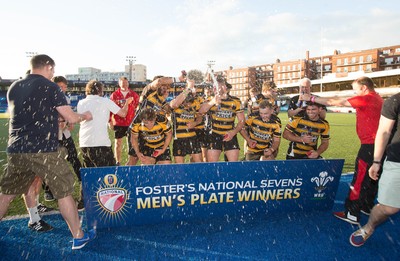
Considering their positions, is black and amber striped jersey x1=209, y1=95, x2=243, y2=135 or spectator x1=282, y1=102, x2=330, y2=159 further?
black and amber striped jersey x1=209, y1=95, x2=243, y2=135

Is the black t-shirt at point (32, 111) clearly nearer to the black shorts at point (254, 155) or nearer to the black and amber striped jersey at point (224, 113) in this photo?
the black and amber striped jersey at point (224, 113)

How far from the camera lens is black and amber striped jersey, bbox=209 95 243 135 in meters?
5.16

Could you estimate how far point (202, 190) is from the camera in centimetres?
376

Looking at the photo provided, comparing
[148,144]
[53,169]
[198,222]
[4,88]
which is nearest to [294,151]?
[198,222]

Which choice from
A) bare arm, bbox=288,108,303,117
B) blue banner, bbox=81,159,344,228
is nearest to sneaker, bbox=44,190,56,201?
blue banner, bbox=81,159,344,228

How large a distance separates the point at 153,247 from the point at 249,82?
116m

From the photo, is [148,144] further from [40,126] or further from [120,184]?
[40,126]

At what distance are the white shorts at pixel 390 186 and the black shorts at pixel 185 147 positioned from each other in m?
3.11

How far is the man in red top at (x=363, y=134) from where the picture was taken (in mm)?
3697

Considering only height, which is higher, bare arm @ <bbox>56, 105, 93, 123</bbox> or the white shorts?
bare arm @ <bbox>56, 105, 93, 123</bbox>

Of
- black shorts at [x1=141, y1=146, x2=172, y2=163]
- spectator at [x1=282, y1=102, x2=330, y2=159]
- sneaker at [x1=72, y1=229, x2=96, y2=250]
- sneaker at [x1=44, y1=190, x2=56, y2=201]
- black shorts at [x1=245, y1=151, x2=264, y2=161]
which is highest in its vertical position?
spectator at [x1=282, y1=102, x2=330, y2=159]

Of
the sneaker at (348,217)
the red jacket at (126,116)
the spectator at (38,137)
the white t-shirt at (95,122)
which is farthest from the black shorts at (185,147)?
the sneaker at (348,217)

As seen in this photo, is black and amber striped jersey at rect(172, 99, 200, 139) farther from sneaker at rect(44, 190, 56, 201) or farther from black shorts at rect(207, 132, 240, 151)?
sneaker at rect(44, 190, 56, 201)

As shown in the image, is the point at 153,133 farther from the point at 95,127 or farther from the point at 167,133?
the point at 95,127
